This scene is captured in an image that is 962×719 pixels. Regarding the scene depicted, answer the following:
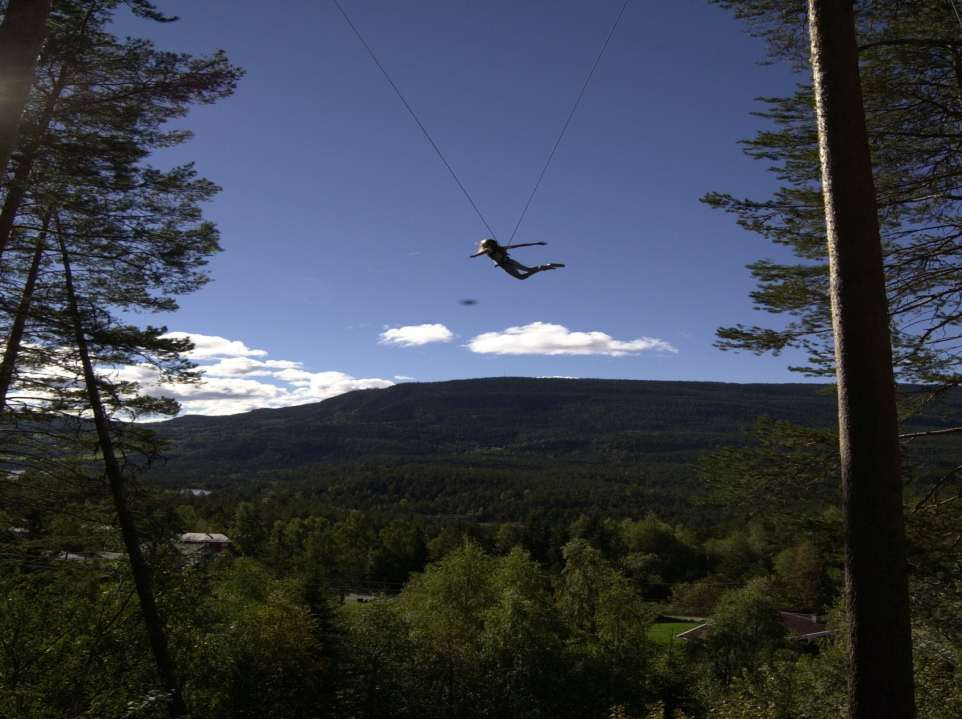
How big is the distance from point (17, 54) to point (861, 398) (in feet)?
22.0

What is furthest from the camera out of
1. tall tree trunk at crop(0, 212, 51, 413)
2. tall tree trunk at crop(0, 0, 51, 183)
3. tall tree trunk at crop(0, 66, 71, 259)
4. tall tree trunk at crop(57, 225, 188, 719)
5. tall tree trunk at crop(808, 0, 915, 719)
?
tall tree trunk at crop(57, 225, 188, 719)

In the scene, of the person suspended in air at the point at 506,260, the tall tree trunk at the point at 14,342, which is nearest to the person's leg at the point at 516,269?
the person suspended in air at the point at 506,260

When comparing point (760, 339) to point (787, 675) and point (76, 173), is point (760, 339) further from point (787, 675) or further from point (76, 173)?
point (787, 675)

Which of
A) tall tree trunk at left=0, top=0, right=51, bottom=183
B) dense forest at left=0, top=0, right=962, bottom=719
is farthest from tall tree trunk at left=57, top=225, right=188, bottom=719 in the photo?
tall tree trunk at left=0, top=0, right=51, bottom=183

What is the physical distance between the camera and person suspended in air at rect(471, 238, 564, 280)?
6621mm

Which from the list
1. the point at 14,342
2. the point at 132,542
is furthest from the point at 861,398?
the point at 132,542

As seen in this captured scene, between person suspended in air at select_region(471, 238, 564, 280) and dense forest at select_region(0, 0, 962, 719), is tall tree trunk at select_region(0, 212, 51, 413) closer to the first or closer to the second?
dense forest at select_region(0, 0, 962, 719)

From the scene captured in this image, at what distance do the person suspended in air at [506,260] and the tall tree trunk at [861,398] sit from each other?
2.85 m

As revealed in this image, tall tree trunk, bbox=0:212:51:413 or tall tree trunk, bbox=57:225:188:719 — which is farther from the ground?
tall tree trunk, bbox=0:212:51:413

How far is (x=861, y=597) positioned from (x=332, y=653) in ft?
70.6

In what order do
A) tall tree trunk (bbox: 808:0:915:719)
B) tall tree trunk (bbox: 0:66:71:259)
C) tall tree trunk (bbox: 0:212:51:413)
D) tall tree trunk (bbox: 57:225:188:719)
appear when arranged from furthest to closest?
tall tree trunk (bbox: 57:225:188:719) < tall tree trunk (bbox: 0:212:51:413) < tall tree trunk (bbox: 0:66:71:259) < tall tree trunk (bbox: 808:0:915:719)

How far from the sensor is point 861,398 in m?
3.94

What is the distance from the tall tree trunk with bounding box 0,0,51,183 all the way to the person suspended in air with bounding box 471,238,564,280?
13.3ft

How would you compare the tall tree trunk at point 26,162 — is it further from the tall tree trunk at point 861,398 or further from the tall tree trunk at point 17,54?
the tall tree trunk at point 861,398
